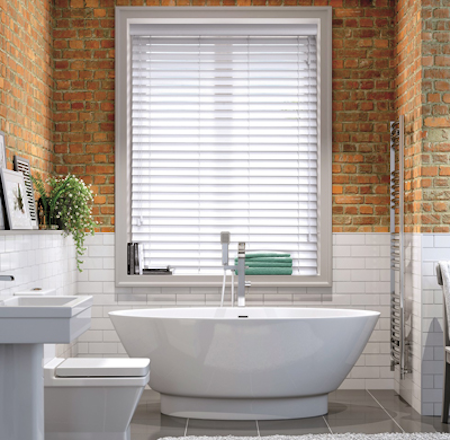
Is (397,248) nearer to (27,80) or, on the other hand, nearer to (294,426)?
(294,426)

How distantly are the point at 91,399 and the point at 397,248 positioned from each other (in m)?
2.77

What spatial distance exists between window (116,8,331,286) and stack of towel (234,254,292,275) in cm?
20

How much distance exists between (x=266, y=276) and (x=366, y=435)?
1715 mm

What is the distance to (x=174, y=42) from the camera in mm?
5598

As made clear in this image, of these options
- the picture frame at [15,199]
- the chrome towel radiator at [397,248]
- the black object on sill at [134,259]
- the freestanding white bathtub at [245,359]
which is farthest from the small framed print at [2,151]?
the chrome towel radiator at [397,248]

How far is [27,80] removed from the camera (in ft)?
15.3

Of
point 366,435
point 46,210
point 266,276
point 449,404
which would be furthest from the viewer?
point 266,276

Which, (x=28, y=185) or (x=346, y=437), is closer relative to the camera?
(x=346, y=437)

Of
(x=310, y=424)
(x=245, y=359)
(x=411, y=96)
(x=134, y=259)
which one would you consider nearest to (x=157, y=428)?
(x=245, y=359)

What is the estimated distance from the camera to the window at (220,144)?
5.55 metres

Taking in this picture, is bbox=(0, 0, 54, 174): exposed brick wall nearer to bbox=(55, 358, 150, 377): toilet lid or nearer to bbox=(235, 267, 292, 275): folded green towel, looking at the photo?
bbox=(55, 358, 150, 377): toilet lid

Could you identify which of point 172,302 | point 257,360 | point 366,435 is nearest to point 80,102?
point 172,302

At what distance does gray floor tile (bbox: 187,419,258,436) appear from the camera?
4.11 m

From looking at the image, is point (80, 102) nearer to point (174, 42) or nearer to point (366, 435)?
point (174, 42)
